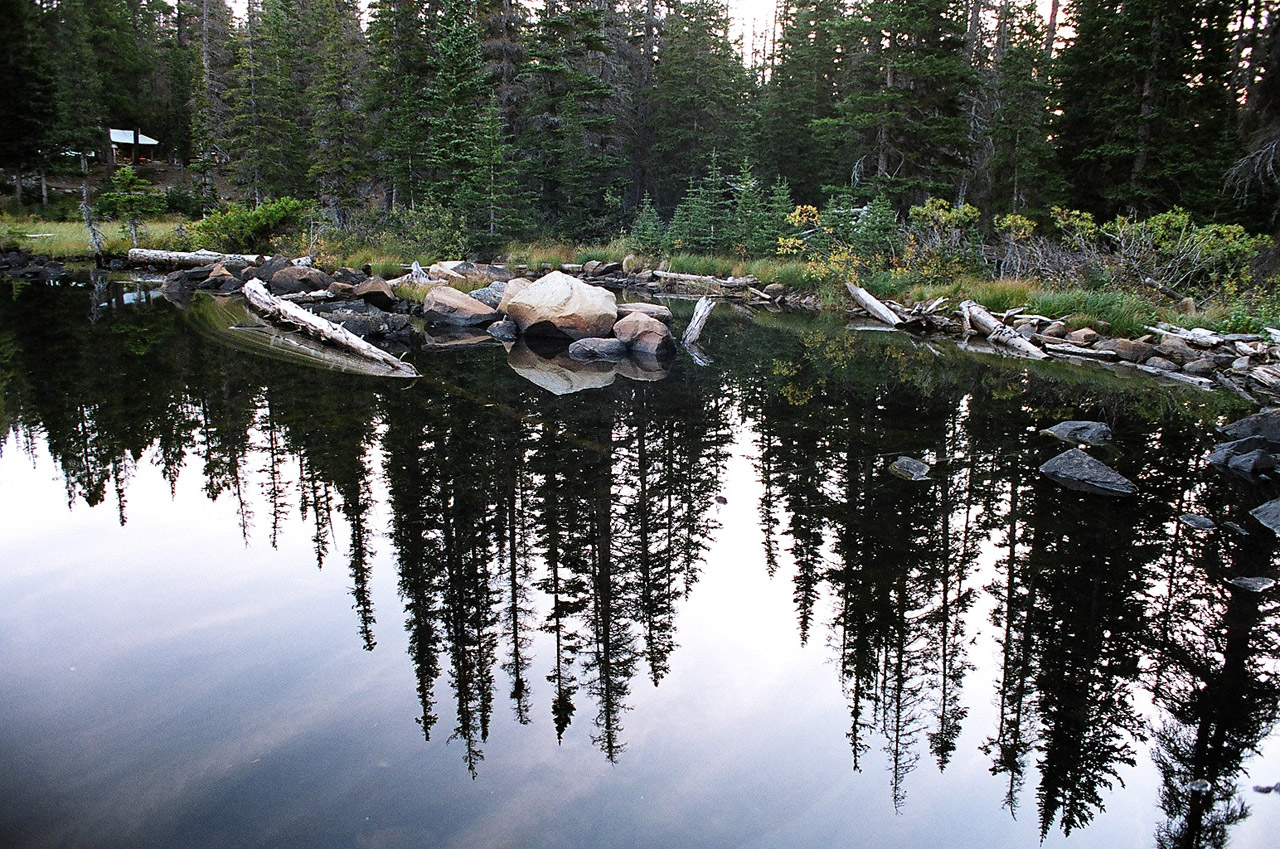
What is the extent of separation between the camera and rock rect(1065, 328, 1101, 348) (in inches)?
550

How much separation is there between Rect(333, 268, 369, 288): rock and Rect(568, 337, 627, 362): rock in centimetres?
972

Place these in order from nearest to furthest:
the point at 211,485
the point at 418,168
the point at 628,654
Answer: the point at 628,654 → the point at 211,485 → the point at 418,168

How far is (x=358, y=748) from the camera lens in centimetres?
350

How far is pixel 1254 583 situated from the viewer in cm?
502

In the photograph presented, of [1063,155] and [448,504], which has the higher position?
[1063,155]

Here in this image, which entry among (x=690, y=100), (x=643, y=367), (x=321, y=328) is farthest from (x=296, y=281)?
(x=690, y=100)

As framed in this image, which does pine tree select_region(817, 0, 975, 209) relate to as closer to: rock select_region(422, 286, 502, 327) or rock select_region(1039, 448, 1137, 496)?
rock select_region(422, 286, 502, 327)

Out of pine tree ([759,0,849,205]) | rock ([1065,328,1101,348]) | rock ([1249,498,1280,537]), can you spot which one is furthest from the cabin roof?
rock ([1249,498,1280,537])

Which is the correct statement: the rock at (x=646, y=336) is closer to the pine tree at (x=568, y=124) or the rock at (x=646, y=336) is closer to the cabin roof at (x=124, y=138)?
the pine tree at (x=568, y=124)

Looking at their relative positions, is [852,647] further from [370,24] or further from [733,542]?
[370,24]

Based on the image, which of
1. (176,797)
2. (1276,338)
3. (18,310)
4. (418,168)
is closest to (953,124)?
(1276,338)

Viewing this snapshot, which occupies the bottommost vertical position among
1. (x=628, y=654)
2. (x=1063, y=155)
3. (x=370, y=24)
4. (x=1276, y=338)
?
(x=628, y=654)

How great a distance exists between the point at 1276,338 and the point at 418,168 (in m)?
30.9

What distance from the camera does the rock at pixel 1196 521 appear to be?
597 centimetres
